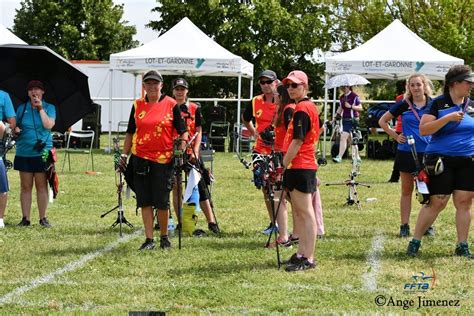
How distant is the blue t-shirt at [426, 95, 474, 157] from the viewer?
7.86 m

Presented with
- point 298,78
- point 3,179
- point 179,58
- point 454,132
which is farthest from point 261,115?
point 179,58

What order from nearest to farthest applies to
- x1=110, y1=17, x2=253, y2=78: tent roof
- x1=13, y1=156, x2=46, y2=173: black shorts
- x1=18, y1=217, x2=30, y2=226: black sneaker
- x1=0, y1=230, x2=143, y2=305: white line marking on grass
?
x1=0, y1=230, x2=143, y2=305: white line marking on grass → x1=13, y1=156, x2=46, y2=173: black shorts → x1=18, y1=217, x2=30, y2=226: black sneaker → x1=110, y1=17, x2=253, y2=78: tent roof

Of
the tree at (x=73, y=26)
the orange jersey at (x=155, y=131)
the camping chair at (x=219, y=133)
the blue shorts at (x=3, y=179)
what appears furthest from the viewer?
the tree at (x=73, y=26)

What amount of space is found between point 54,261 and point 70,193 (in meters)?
6.03

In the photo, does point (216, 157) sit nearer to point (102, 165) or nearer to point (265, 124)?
point (102, 165)

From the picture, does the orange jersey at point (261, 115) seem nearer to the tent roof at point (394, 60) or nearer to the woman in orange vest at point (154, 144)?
the woman in orange vest at point (154, 144)

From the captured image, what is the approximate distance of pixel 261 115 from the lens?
9.24 metres

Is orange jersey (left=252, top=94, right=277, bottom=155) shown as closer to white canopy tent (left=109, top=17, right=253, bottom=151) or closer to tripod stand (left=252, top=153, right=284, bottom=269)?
tripod stand (left=252, top=153, right=284, bottom=269)

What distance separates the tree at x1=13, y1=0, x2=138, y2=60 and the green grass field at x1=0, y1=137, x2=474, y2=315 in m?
43.8

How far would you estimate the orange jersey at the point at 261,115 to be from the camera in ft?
29.8

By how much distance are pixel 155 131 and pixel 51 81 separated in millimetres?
2528

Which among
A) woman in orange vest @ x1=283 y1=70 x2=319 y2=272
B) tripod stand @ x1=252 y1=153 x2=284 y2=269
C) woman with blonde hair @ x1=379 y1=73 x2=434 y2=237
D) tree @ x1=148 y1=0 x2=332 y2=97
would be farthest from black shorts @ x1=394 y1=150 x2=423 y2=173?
tree @ x1=148 y1=0 x2=332 y2=97

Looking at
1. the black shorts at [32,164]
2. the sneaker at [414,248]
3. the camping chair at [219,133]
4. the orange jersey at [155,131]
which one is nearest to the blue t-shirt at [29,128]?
the black shorts at [32,164]

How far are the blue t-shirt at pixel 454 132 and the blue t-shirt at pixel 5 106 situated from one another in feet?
15.8
